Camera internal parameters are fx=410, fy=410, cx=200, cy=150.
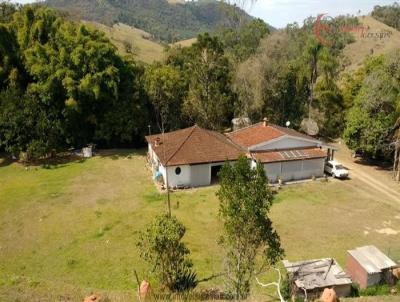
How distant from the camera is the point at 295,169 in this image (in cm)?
2906

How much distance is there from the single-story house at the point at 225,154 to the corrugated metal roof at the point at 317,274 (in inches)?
464

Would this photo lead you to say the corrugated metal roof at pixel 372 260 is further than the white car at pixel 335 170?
No

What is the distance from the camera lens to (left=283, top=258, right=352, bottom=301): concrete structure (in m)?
14.9

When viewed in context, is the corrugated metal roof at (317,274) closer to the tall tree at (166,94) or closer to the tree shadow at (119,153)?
the tree shadow at (119,153)

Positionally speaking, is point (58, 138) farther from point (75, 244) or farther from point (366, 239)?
point (366, 239)

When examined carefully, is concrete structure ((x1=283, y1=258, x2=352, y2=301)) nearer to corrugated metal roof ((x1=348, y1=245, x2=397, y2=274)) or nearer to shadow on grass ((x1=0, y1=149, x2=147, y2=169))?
corrugated metal roof ((x1=348, y1=245, x2=397, y2=274))

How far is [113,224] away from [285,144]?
45.1 ft

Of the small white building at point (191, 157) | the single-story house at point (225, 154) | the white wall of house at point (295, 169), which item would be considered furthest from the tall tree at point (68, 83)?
the white wall of house at point (295, 169)

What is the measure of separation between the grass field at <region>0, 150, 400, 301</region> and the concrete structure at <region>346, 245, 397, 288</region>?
5.80 ft

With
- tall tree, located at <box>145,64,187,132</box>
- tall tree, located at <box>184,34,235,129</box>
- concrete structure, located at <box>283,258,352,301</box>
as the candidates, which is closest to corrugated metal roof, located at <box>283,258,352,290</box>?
concrete structure, located at <box>283,258,352,301</box>

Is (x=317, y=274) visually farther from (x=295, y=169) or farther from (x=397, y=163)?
(x=397, y=163)

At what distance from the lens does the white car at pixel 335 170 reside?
96.9 feet

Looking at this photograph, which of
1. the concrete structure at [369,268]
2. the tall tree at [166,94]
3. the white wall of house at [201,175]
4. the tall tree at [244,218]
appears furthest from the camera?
the tall tree at [166,94]

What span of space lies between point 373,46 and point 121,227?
283 feet
